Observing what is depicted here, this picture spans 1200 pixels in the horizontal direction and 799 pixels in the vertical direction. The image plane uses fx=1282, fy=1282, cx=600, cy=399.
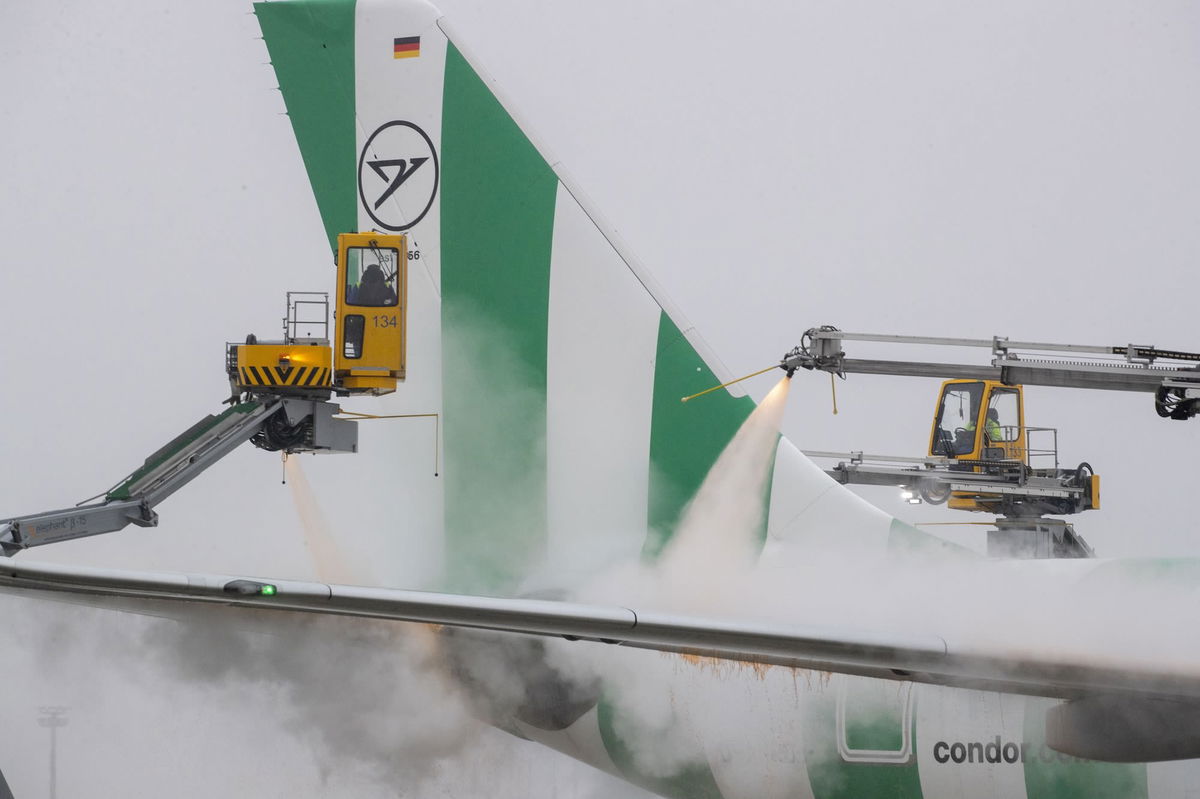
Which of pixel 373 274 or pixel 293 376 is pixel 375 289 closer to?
pixel 373 274

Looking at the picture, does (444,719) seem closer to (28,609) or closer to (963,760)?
(28,609)

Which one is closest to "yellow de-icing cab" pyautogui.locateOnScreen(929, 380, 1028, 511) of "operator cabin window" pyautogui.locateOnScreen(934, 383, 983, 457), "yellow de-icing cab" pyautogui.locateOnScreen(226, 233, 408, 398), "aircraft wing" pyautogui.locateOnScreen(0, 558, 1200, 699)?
"operator cabin window" pyautogui.locateOnScreen(934, 383, 983, 457)

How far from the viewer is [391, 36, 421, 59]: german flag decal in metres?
8.73

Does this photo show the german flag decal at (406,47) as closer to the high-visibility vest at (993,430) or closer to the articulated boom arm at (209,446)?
the articulated boom arm at (209,446)

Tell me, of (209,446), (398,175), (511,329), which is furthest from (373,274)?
(209,446)

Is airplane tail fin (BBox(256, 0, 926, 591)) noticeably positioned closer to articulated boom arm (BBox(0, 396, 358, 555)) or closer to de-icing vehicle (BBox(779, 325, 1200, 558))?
articulated boom arm (BBox(0, 396, 358, 555))

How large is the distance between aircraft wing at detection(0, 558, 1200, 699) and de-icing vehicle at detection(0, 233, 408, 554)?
3.08 m

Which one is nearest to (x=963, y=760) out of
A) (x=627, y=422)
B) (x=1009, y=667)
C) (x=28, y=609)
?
(x=1009, y=667)

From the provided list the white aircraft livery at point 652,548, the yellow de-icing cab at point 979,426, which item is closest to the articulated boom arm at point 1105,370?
the white aircraft livery at point 652,548

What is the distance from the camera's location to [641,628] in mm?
5461

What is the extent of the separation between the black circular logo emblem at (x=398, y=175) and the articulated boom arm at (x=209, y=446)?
5.00ft

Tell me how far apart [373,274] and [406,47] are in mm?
1576

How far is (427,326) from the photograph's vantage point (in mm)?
8734

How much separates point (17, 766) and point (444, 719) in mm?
5100
